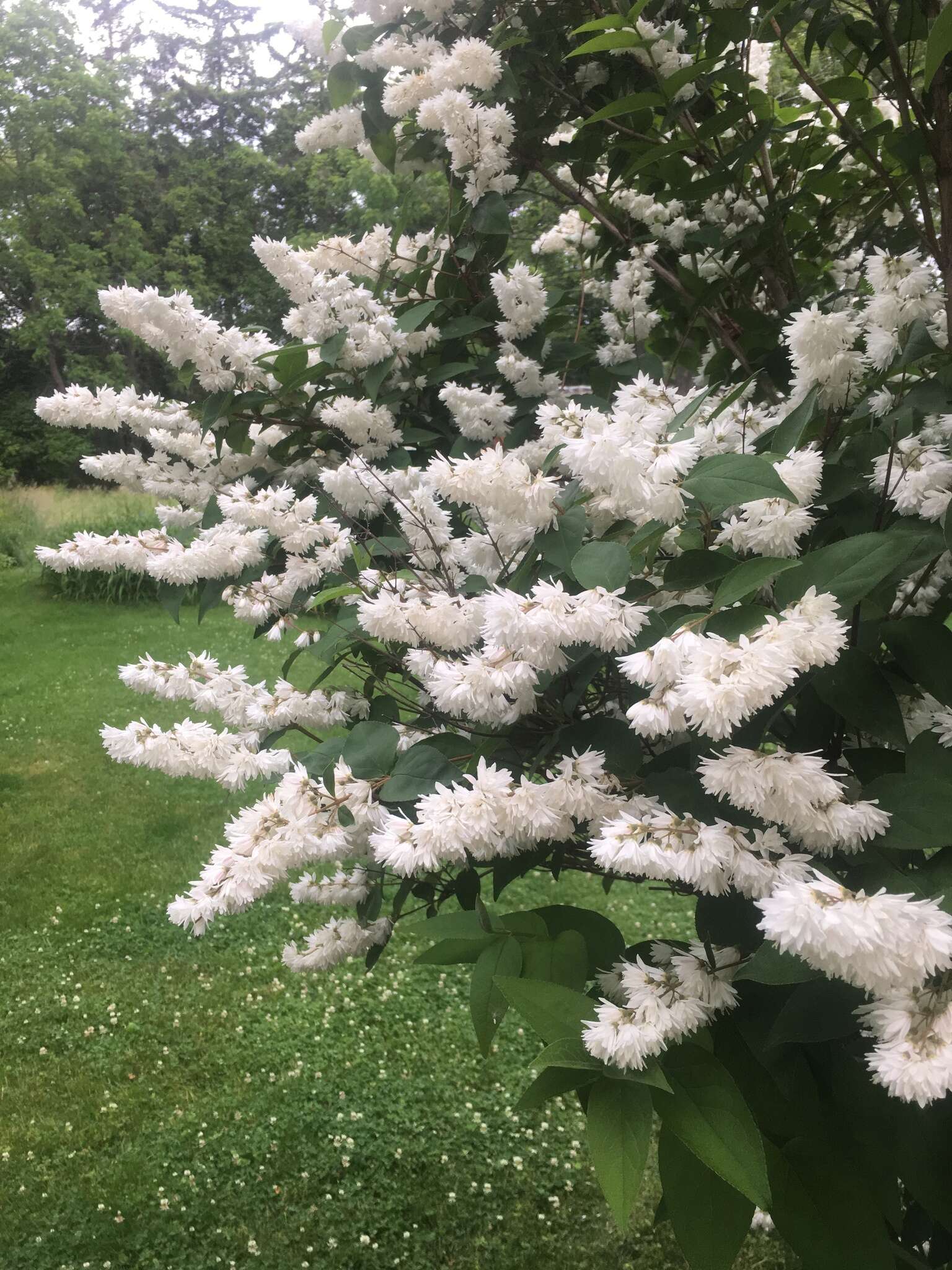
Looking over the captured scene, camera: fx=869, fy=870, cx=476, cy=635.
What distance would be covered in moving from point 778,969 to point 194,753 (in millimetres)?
929

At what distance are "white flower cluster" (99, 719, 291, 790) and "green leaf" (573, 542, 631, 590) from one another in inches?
28.0

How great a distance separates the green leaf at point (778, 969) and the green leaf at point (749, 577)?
220 millimetres

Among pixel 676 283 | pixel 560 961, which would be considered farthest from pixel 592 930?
pixel 676 283

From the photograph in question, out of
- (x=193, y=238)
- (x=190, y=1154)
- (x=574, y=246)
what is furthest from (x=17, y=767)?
(x=193, y=238)

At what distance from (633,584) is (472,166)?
0.86m

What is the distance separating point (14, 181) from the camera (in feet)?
34.5

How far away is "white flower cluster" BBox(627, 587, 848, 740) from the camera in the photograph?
1.74 feet

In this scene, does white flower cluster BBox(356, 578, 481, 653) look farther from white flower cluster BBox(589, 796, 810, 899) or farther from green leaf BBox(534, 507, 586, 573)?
white flower cluster BBox(589, 796, 810, 899)

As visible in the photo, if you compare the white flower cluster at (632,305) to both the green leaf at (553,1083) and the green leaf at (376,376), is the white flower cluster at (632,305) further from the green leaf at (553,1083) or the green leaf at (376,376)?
the green leaf at (553,1083)

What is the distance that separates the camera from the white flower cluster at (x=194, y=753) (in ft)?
4.05

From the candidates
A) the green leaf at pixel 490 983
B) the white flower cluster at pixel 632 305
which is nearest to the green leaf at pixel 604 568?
the green leaf at pixel 490 983

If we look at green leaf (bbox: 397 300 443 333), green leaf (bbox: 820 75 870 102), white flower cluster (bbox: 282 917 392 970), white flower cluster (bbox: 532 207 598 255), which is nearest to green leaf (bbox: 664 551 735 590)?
green leaf (bbox: 397 300 443 333)

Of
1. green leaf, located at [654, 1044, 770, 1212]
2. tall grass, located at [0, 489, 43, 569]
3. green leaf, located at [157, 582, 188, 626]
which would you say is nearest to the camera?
green leaf, located at [654, 1044, 770, 1212]

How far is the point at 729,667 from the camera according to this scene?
545 mm
